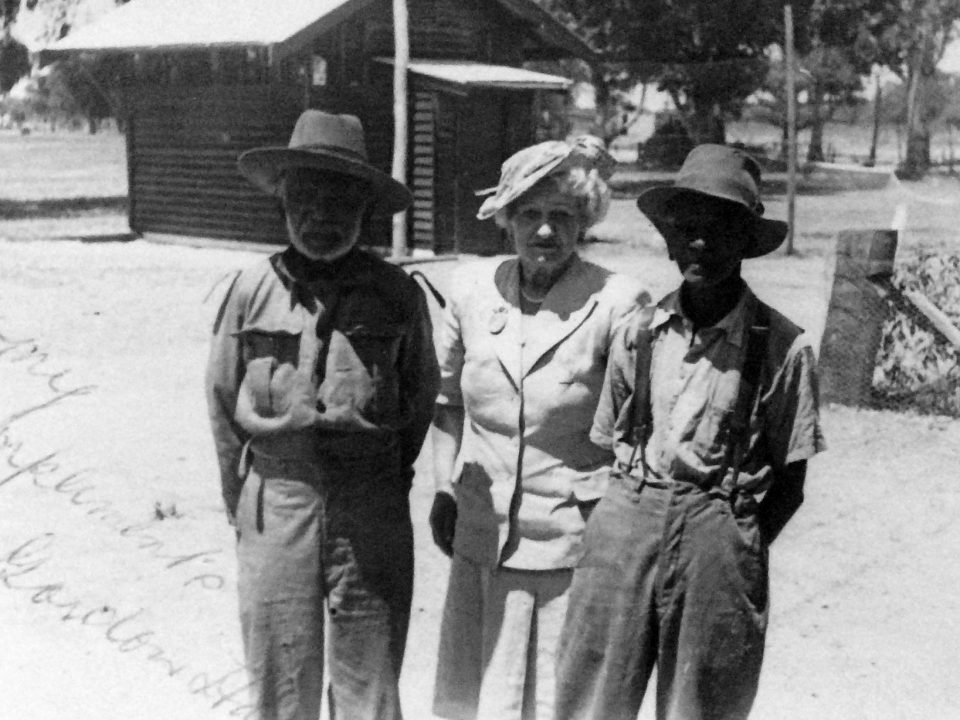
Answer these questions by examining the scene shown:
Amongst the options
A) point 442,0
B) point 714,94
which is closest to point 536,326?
point 442,0

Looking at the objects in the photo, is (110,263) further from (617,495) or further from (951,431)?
(617,495)

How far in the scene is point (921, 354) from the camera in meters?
8.51

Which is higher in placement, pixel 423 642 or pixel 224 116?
pixel 224 116

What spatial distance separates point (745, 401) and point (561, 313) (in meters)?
0.60

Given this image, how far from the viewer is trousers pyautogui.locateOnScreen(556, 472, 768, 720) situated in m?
2.81

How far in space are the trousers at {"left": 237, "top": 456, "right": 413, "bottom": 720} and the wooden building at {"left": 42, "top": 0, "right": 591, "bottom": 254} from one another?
14798 millimetres

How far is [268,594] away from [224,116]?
18214 mm

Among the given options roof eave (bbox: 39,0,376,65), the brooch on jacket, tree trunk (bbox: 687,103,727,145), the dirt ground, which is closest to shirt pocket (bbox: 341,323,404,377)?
the brooch on jacket

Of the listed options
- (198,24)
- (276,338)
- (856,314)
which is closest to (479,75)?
(198,24)

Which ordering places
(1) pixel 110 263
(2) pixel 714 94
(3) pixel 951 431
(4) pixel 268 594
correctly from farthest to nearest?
1. (2) pixel 714 94
2. (1) pixel 110 263
3. (3) pixel 951 431
4. (4) pixel 268 594

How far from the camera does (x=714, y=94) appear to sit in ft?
139

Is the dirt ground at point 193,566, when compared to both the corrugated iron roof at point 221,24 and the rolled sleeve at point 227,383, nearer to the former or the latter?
the rolled sleeve at point 227,383

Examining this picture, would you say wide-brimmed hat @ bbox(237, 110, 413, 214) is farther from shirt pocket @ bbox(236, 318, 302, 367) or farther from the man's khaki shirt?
shirt pocket @ bbox(236, 318, 302, 367)

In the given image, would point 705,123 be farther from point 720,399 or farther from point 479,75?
point 720,399
